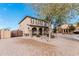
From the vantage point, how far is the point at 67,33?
7.36 ft

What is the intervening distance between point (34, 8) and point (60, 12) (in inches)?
12.8

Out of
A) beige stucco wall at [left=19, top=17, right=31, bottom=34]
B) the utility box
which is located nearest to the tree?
beige stucco wall at [left=19, top=17, right=31, bottom=34]

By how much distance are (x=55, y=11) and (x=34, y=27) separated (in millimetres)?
329

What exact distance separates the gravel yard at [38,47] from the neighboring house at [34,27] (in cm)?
8

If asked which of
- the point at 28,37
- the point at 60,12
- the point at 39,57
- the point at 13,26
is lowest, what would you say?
the point at 39,57

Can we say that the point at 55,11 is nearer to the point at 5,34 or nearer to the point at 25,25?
the point at 25,25

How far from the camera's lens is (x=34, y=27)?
7.39 ft

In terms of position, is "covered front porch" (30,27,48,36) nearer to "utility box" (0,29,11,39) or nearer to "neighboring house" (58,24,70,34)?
"neighboring house" (58,24,70,34)

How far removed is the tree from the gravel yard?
0.21 m

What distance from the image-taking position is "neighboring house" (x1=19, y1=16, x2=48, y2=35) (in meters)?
2.21

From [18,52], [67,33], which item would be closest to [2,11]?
[18,52]

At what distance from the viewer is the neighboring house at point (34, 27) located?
2.21 metres

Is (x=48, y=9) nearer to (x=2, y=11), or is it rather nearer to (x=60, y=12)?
(x=60, y=12)

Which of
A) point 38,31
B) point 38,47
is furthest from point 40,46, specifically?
point 38,31
